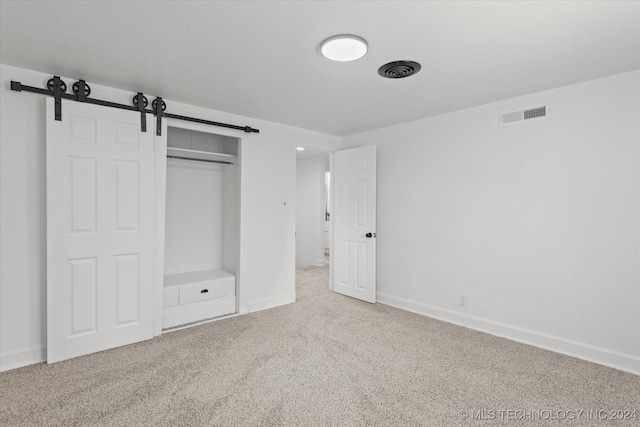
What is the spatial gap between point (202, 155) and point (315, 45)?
235cm

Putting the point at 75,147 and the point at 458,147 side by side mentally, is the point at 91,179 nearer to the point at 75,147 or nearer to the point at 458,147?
the point at 75,147

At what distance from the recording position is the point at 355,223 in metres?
4.60

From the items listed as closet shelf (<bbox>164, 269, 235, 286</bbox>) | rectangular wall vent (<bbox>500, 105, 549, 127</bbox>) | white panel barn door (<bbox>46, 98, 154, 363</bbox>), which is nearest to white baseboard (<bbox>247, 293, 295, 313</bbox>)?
closet shelf (<bbox>164, 269, 235, 286</bbox>)

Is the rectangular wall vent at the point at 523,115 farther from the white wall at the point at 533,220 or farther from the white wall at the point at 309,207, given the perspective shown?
the white wall at the point at 309,207

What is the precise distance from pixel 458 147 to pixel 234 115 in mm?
2652

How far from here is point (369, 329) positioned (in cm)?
340

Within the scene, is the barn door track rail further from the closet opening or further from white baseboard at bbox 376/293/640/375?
white baseboard at bbox 376/293/640/375

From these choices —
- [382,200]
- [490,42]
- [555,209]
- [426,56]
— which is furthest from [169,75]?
[555,209]

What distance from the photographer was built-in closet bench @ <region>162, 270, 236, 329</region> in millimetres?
3408

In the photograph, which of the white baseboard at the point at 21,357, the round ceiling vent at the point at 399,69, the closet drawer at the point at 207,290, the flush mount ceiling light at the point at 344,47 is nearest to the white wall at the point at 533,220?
the round ceiling vent at the point at 399,69

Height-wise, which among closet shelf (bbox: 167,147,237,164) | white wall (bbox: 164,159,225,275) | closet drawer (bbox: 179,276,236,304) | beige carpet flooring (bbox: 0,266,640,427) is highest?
closet shelf (bbox: 167,147,237,164)

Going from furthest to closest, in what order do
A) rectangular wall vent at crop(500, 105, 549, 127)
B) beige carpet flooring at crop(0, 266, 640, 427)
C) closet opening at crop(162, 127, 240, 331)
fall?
closet opening at crop(162, 127, 240, 331), rectangular wall vent at crop(500, 105, 549, 127), beige carpet flooring at crop(0, 266, 640, 427)

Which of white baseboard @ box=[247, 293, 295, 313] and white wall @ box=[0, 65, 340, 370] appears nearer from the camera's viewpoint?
white wall @ box=[0, 65, 340, 370]

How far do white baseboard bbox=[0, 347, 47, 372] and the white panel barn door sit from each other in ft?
0.39
